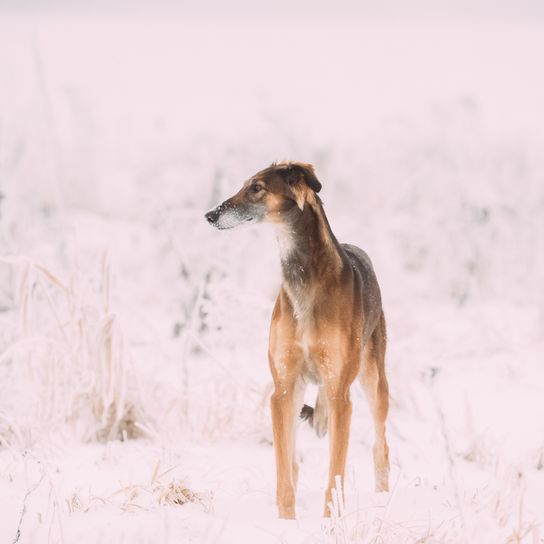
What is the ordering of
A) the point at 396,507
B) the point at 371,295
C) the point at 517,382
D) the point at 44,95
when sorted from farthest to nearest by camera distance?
the point at 517,382
the point at 44,95
the point at 371,295
the point at 396,507

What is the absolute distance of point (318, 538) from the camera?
2857 millimetres

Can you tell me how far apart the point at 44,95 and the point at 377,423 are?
4591 millimetres

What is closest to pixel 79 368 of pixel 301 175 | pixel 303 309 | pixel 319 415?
pixel 319 415

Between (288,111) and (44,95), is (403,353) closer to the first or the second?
(44,95)

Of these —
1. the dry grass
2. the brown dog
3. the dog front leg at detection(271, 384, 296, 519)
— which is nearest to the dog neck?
the brown dog

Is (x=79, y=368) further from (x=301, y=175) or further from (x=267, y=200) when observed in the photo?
(x=301, y=175)

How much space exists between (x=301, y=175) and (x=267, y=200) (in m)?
0.21

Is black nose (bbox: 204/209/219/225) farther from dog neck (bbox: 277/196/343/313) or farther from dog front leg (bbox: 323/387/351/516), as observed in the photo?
dog front leg (bbox: 323/387/351/516)

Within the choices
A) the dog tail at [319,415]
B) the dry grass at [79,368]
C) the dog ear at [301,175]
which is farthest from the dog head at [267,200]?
the dry grass at [79,368]

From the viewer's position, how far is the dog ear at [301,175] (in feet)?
11.2

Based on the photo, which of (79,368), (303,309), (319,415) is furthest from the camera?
(79,368)

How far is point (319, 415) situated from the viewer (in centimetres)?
385

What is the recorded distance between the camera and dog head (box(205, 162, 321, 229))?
3.36 m

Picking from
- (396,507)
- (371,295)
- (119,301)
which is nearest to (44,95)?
(119,301)
